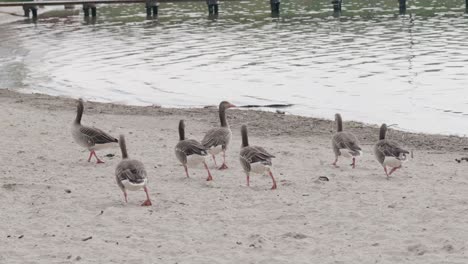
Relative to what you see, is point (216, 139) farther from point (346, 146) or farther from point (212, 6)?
point (212, 6)

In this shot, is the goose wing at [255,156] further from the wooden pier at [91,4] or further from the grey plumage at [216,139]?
the wooden pier at [91,4]

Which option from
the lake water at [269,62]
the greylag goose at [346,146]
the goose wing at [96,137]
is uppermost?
the goose wing at [96,137]

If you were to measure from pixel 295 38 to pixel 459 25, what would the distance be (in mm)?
12794

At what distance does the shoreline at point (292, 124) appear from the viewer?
1847cm

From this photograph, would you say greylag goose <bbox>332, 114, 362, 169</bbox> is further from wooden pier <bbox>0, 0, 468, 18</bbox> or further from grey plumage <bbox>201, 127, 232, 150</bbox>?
wooden pier <bbox>0, 0, 468, 18</bbox>

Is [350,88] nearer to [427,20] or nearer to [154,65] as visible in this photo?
[154,65]

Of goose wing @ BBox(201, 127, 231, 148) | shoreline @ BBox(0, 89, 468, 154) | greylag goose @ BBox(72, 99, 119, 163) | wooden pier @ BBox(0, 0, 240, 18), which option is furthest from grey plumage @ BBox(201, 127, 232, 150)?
wooden pier @ BBox(0, 0, 240, 18)

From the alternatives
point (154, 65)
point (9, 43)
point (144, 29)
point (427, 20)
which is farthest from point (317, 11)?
point (154, 65)

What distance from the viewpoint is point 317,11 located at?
6994 cm

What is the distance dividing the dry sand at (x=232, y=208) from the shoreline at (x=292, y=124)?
0.23 m

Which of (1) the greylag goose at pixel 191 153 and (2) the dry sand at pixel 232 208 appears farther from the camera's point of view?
(1) the greylag goose at pixel 191 153

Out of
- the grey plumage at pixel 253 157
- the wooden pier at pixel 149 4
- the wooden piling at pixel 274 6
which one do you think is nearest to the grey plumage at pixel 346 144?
the grey plumage at pixel 253 157

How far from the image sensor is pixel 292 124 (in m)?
21.0

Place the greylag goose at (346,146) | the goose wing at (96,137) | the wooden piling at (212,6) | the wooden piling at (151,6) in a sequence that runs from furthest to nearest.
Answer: the wooden piling at (212,6)
the wooden piling at (151,6)
the goose wing at (96,137)
the greylag goose at (346,146)
